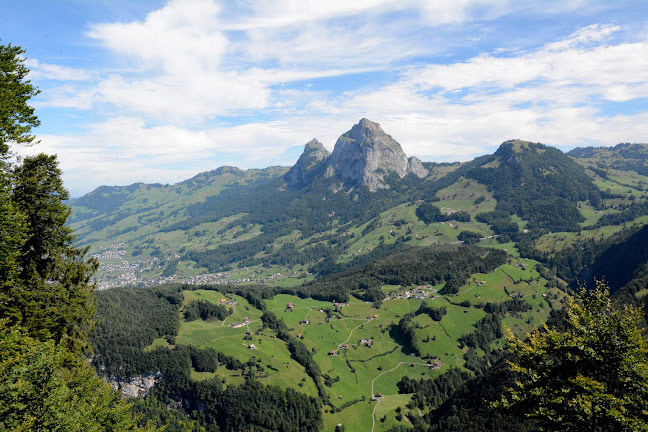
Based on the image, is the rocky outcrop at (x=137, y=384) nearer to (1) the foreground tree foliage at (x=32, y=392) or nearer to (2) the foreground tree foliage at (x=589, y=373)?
(1) the foreground tree foliage at (x=32, y=392)

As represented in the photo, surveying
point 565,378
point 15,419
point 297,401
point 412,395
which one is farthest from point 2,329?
point 412,395

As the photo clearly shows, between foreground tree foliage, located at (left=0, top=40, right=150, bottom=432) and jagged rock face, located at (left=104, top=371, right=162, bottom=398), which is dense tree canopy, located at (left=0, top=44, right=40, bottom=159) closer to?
foreground tree foliage, located at (left=0, top=40, right=150, bottom=432)

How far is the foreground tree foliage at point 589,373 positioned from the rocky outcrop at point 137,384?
17714cm

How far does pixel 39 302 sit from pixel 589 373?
154 feet

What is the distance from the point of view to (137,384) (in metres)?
160

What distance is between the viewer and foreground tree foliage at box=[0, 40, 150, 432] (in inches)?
901

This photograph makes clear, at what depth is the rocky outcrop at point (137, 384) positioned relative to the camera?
518 ft

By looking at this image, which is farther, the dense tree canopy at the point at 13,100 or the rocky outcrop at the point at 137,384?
the rocky outcrop at the point at 137,384

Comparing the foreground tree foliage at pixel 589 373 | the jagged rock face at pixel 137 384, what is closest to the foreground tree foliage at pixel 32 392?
the foreground tree foliage at pixel 589 373

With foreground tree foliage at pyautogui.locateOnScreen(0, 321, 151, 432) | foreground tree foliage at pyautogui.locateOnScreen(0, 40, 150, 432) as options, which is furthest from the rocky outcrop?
foreground tree foliage at pyautogui.locateOnScreen(0, 321, 151, 432)

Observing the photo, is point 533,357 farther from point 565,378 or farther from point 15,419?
point 15,419

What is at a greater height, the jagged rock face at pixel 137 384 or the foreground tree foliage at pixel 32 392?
the foreground tree foliage at pixel 32 392

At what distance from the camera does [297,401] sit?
151500mm

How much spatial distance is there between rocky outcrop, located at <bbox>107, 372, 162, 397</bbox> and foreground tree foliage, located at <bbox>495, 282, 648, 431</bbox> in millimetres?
177144
